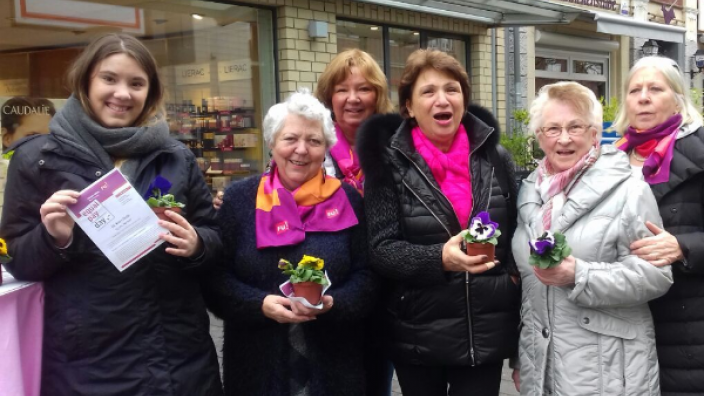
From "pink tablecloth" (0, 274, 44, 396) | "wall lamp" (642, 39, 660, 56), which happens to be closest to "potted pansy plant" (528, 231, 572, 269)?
"pink tablecloth" (0, 274, 44, 396)

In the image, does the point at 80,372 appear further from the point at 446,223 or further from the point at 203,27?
the point at 203,27

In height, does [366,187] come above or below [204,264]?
above

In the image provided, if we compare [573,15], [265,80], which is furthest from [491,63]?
[265,80]

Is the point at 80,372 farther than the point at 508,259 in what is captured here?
No

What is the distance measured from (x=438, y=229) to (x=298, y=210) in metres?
0.56

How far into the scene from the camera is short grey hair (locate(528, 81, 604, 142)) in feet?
8.78

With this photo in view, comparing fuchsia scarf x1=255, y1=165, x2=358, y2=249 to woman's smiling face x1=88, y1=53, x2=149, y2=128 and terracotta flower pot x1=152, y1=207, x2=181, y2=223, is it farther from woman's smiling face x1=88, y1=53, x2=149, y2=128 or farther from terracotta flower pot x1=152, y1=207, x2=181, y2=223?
woman's smiling face x1=88, y1=53, x2=149, y2=128

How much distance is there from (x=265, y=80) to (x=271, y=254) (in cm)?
534

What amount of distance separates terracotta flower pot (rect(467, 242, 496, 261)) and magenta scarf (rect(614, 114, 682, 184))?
790 mm

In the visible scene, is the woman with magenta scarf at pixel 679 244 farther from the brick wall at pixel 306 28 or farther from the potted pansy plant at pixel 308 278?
the brick wall at pixel 306 28

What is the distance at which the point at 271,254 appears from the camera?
108 inches

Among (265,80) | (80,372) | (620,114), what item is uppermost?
(265,80)

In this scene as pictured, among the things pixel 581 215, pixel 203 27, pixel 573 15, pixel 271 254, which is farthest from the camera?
pixel 573 15

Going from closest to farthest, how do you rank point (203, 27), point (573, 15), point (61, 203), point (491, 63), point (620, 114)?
point (61, 203), point (620, 114), point (203, 27), point (573, 15), point (491, 63)
